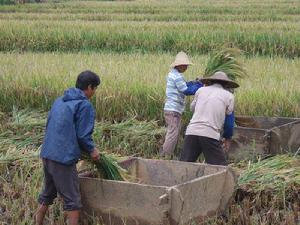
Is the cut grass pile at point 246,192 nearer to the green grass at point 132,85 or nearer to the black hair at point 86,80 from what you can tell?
the black hair at point 86,80

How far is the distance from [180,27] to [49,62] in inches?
227

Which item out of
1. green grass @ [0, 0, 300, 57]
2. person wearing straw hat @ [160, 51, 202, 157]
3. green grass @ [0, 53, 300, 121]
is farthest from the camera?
green grass @ [0, 0, 300, 57]

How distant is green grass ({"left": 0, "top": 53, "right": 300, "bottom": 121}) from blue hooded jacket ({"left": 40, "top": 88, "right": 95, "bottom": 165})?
10.7 feet

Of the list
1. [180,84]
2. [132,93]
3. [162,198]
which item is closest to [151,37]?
[132,93]

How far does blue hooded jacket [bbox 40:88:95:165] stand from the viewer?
4812 millimetres

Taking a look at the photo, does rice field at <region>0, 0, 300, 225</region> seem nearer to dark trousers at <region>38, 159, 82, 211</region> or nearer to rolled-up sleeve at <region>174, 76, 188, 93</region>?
dark trousers at <region>38, 159, 82, 211</region>

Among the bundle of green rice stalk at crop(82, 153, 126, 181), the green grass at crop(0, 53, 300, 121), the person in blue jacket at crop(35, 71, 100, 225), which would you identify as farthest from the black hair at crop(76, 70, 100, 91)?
the green grass at crop(0, 53, 300, 121)

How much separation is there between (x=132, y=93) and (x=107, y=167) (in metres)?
3.26

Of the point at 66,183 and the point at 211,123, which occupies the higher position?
the point at 211,123

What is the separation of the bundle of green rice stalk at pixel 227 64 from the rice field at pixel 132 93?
0.92 meters

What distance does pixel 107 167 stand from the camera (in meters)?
5.21

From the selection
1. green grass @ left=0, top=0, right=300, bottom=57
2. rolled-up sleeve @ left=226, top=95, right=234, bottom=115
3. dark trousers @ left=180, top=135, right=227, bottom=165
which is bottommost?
green grass @ left=0, top=0, right=300, bottom=57

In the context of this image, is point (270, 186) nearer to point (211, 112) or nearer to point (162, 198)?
point (211, 112)

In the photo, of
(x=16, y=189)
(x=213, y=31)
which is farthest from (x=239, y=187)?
(x=213, y=31)
